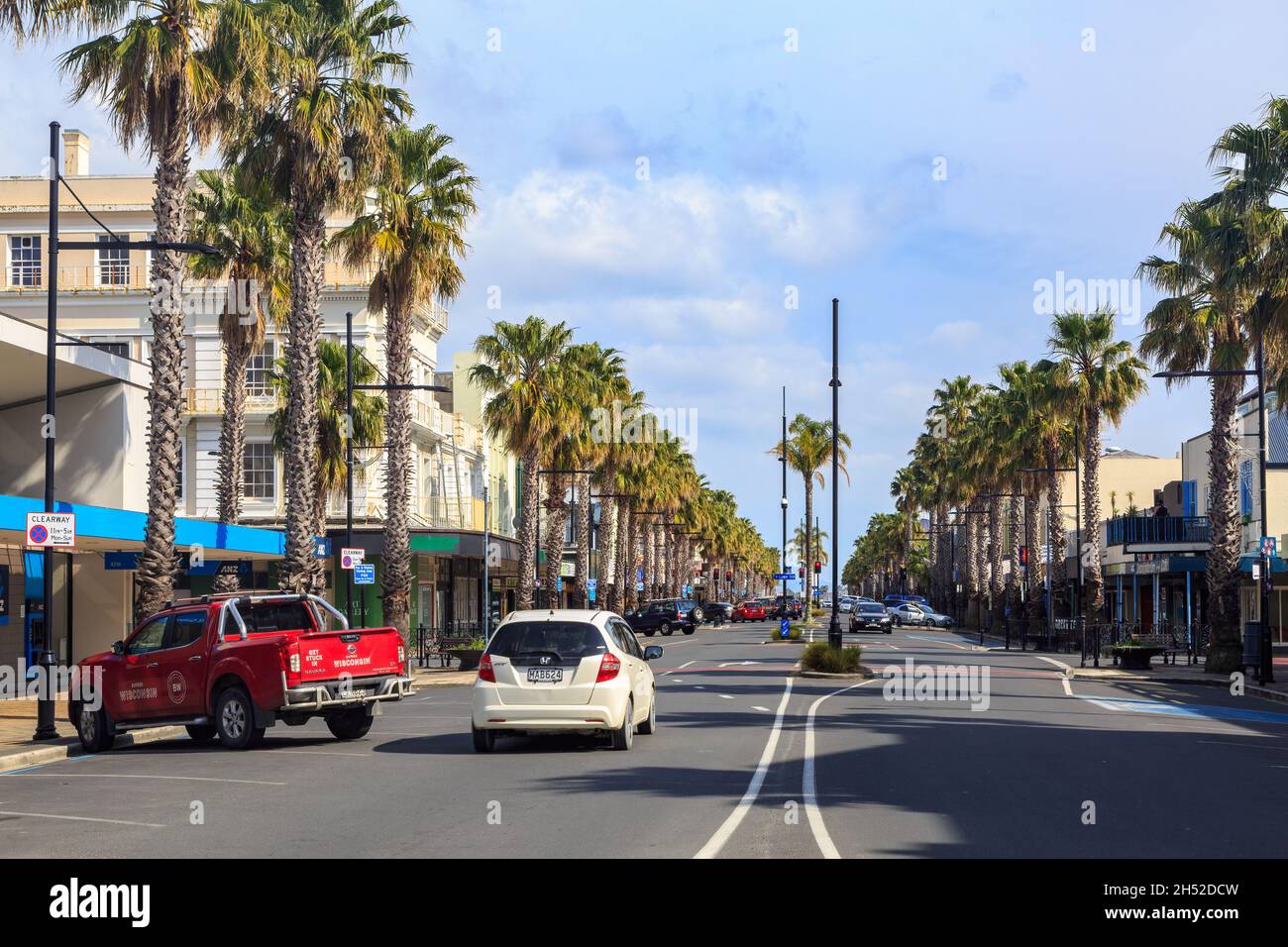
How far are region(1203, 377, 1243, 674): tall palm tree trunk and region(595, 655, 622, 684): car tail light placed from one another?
2305 cm

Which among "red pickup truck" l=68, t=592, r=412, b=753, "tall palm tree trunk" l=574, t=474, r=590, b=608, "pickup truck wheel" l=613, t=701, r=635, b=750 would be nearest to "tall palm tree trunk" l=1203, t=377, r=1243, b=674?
"pickup truck wheel" l=613, t=701, r=635, b=750

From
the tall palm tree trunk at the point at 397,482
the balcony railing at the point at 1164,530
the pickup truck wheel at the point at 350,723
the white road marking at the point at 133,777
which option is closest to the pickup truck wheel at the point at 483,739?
the pickup truck wheel at the point at 350,723

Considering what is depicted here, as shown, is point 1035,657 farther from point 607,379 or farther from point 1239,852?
point 1239,852

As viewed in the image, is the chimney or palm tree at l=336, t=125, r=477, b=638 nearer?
palm tree at l=336, t=125, r=477, b=638

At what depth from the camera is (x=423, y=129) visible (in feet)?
122

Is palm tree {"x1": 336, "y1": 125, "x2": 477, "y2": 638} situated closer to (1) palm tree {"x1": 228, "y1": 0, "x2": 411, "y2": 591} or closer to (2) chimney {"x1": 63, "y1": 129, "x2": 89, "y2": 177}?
(1) palm tree {"x1": 228, "y1": 0, "x2": 411, "y2": 591}

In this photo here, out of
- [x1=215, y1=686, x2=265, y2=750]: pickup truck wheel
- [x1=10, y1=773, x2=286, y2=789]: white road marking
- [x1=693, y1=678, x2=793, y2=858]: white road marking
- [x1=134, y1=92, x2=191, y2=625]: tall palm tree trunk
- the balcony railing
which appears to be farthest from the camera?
the balcony railing

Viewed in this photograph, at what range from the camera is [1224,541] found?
35.1 meters

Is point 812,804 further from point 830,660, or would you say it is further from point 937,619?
point 937,619

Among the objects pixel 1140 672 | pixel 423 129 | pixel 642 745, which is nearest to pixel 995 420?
pixel 1140 672

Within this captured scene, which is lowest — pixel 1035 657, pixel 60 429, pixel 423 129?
pixel 1035 657

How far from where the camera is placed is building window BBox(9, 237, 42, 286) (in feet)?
180

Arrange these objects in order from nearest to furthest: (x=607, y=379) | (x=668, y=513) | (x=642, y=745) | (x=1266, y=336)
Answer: (x=642, y=745) → (x=1266, y=336) → (x=607, y=379) → (x=668, y=513)

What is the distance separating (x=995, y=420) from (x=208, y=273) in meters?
39.5
